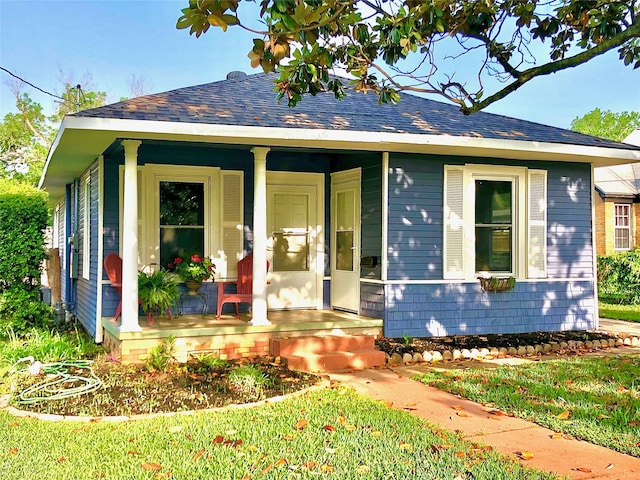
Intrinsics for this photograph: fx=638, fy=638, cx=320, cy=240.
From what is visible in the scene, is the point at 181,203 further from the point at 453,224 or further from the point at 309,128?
the point at 453,224

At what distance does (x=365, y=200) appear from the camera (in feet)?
28.8

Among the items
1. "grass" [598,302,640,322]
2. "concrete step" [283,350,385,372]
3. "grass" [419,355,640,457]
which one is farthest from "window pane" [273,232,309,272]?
"grass" [598,302,640,322]

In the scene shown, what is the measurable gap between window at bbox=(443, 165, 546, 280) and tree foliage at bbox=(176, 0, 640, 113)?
8.50 ft

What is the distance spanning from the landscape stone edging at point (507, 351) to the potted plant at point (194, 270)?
2.66 meters

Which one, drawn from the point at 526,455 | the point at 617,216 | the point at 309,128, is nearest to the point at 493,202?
the point at 309,128

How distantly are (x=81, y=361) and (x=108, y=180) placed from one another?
2495 millimetres

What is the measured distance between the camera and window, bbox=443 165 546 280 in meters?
8.77

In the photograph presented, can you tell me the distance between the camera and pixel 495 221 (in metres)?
9.11

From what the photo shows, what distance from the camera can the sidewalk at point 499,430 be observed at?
3939mm

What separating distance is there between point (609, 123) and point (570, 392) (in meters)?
41.8

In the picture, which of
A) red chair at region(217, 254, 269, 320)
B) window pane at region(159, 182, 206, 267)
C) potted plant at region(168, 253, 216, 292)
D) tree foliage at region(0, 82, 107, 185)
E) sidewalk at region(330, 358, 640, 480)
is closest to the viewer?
sidewalk at region(330, 358, 640, 480)

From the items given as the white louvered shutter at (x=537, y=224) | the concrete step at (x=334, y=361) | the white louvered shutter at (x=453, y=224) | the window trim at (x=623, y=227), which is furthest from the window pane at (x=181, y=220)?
the window trim at (x=623, y=227)

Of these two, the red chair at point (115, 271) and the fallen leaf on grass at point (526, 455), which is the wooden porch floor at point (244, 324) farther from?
the fallen leaf on grass at point (526, 455)

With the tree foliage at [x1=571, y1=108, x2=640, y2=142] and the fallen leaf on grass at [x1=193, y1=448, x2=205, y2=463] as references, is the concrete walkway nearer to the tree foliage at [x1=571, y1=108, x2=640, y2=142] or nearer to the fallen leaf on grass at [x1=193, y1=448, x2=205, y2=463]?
the fallen leaf on grass at [x1=193, y1=448, x2=205, y2=463]
